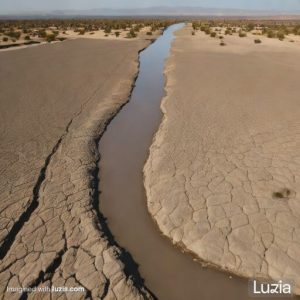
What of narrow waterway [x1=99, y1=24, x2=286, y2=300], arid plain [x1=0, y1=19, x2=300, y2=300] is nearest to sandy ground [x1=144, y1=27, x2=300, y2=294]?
arid plain [x1=0, y1=19, x2=300, y2=300]

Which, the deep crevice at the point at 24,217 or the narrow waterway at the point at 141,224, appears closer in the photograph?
the narrow waterway at the point at 141,224

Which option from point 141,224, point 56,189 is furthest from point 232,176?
point 56,189

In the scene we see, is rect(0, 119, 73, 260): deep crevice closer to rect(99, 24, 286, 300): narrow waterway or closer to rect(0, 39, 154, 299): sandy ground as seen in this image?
rect(0, 39, 154, 299): sandy ground

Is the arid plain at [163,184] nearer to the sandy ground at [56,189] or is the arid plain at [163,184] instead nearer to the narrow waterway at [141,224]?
the sandy ground at [56,189]

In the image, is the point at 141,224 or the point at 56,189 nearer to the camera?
the point at 141,224

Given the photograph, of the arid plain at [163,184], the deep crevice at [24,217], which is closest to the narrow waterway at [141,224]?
the arid plain at [163,184]

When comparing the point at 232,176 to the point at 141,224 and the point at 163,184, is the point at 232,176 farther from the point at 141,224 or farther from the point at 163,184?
the point at 141,224
